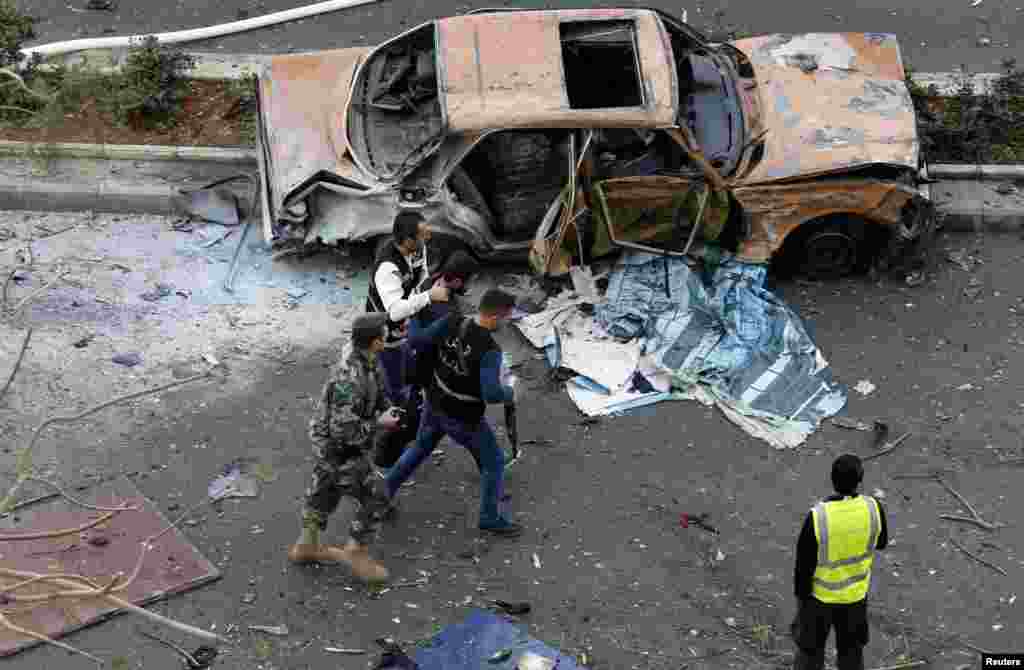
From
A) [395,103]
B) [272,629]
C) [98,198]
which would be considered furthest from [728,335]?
[98,198]

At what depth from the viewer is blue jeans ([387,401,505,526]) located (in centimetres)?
736

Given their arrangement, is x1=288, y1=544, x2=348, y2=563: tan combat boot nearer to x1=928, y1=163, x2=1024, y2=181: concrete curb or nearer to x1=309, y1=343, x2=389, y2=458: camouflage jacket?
x1=309, y1=343, x2=389, y2=458: camouflage jacket

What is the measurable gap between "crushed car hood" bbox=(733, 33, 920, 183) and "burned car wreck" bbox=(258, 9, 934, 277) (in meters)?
0.01

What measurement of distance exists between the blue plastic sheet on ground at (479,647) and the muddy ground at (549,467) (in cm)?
11

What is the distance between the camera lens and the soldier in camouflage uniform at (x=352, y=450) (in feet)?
22.5

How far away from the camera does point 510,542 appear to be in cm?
780

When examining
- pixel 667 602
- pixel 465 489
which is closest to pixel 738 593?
pixel 667 602

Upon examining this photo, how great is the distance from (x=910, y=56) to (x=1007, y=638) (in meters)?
7.10

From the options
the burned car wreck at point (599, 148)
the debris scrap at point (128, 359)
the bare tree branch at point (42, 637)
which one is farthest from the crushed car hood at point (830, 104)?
the bare tree branch at point (42, 637)

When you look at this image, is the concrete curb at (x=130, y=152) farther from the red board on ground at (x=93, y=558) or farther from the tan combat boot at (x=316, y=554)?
the tan combat boot at (x=316, y=554)

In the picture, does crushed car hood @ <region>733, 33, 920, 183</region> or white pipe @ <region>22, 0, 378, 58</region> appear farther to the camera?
white pipe @ <region>22, 0, 378, 58</region>

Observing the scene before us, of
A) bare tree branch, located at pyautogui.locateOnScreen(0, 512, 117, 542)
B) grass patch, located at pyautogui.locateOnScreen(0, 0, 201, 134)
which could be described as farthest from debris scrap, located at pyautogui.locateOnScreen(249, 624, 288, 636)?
grass patch, located at pyautogui.locateOnScreen(0, 0, 201, 134)

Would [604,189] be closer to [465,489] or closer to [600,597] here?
[465,489]

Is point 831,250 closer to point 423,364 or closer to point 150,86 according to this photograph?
point 423,364
